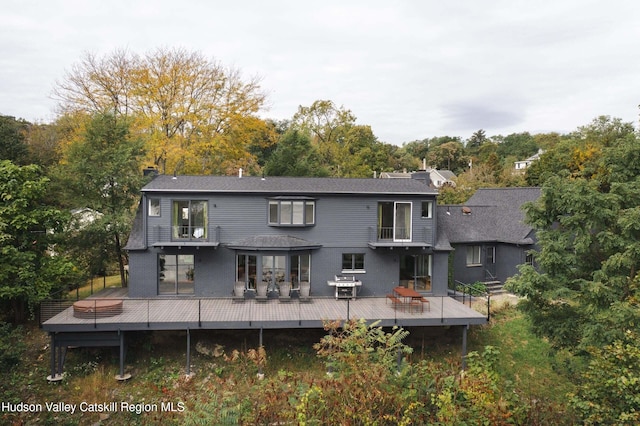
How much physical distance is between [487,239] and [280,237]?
38.8 ft

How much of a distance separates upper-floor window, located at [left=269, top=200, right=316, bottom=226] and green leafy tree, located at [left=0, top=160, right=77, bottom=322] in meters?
8.27

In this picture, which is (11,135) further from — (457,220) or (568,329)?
(568,329)

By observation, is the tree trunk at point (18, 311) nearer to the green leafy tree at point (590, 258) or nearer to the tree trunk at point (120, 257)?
the tree trunk at point (120, 257)

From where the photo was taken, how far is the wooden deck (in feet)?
43.0

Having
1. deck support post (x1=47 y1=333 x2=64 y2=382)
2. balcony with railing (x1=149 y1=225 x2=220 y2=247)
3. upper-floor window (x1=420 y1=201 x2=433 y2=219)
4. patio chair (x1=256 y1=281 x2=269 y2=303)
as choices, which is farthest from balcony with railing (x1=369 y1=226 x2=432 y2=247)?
deck support post (x1=47 y1=333 x2=64 y2=382)

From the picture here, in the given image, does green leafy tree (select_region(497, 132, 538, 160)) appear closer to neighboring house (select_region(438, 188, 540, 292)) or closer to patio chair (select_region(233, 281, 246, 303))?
neighboring house (select_region(438, 188, 540, 292))

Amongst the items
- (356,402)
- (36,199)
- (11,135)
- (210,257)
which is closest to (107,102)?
(11,135)

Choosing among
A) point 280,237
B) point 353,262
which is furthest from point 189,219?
point 353,262

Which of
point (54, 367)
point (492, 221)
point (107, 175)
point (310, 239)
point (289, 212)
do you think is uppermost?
point (107, 175)

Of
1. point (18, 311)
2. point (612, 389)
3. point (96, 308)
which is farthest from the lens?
point (18, 311)

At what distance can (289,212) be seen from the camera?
55.8 ft

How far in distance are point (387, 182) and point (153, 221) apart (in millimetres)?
10707

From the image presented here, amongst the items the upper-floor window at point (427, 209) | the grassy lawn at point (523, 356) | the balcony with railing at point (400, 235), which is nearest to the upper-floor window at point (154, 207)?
the balcony with railing at point (400, 235)

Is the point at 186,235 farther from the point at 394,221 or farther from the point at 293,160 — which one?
the point at 293,160
